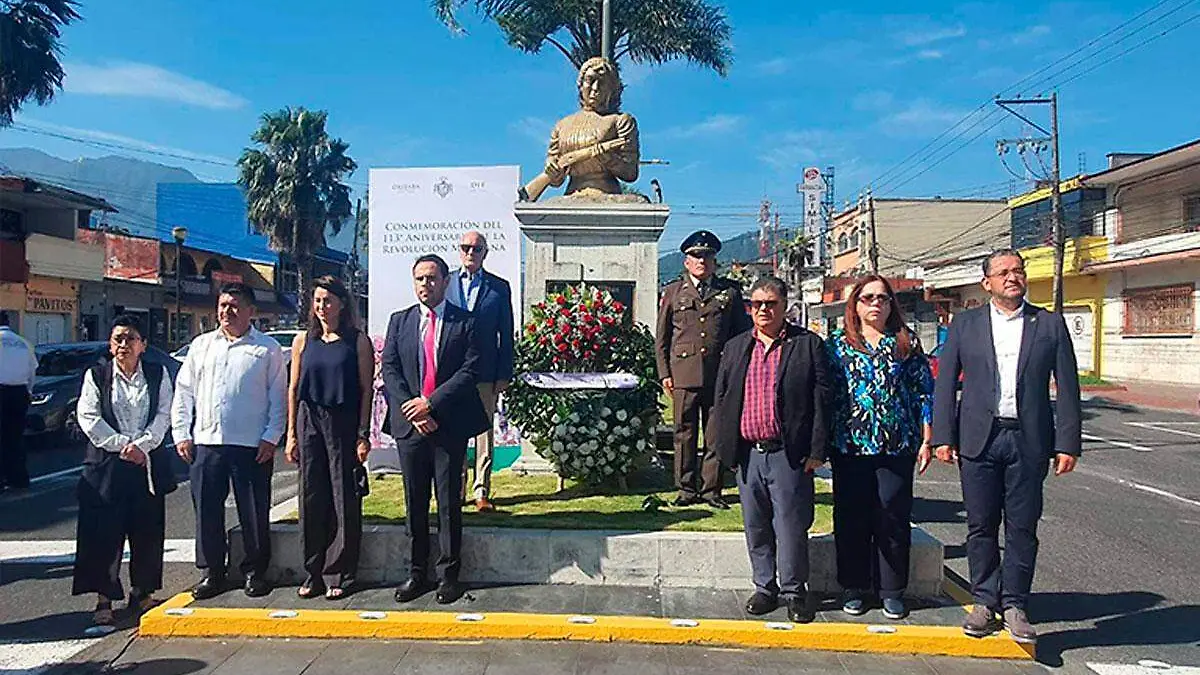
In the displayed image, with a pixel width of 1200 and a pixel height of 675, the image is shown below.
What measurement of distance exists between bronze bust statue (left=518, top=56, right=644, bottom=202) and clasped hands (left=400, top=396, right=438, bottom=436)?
318 centimetres

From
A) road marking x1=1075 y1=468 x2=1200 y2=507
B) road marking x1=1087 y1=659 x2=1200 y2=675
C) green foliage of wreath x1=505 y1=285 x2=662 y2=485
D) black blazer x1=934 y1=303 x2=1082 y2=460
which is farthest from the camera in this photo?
road marking x1=1075 y1=468 x2=1200 y2=507

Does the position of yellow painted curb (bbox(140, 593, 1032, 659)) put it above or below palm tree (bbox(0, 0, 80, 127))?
below

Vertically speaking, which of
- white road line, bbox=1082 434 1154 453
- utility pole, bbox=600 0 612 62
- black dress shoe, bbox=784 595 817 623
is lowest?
white road line, bbox=1082 434 1154 453

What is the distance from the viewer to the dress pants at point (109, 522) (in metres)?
4.71

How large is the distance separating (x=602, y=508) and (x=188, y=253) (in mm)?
35788

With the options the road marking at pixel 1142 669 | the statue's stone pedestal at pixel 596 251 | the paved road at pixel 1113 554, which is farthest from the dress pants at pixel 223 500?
the road marking at pixel 1142 669

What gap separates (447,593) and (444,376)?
48.8 inches

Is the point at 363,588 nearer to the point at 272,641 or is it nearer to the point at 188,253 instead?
the point at 272,641

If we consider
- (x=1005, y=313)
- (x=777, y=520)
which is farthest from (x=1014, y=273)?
(x=777, y=520)

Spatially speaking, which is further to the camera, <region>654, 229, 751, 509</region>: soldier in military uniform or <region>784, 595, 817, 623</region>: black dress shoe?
<region>654, 229, 751, 509</region>: soldier in military uniform

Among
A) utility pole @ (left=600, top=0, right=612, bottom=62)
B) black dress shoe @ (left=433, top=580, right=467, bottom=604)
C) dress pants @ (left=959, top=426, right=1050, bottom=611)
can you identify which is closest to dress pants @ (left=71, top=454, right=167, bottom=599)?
black dress shoe @ (left=433, top=580, right=467, bottom=604)

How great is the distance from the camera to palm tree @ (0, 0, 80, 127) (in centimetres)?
2306

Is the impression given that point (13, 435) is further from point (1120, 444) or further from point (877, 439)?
point (1120, 444)

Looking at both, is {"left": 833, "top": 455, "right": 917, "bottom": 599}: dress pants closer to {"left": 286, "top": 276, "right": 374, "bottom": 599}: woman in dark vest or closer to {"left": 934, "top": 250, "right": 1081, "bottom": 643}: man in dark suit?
{"left": 934, "top": 250, "right": 1081, "bottom": 643}: man in dark suit
